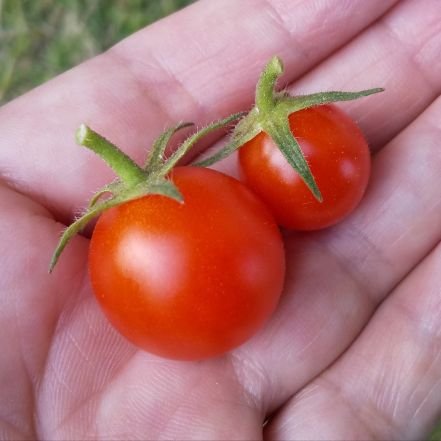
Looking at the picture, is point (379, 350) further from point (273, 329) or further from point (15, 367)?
point (15, 367)

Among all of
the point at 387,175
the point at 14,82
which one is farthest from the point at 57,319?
the point at 14,82

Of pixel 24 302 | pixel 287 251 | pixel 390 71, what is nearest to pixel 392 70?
pixel 390 71

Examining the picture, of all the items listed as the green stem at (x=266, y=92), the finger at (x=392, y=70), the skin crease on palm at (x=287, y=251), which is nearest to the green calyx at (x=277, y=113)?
the green stem at (x=266, y=92)

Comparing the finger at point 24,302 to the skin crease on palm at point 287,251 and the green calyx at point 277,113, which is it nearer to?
the skin crease on palm at point 287,251

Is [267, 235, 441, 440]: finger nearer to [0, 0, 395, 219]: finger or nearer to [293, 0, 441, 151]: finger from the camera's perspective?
[293, 0, 441, 151]: finger

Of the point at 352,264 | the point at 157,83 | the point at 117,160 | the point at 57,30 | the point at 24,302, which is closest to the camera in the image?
the point at 117,160

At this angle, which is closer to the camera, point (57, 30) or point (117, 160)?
point (117, 160)

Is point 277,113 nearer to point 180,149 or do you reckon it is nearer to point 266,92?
point 266,92

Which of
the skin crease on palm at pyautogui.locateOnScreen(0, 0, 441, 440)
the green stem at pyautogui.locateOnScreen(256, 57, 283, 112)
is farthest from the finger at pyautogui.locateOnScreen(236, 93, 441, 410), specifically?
the green stem at pyautogui.locateOnScreen(256, 57, 283, 112)
